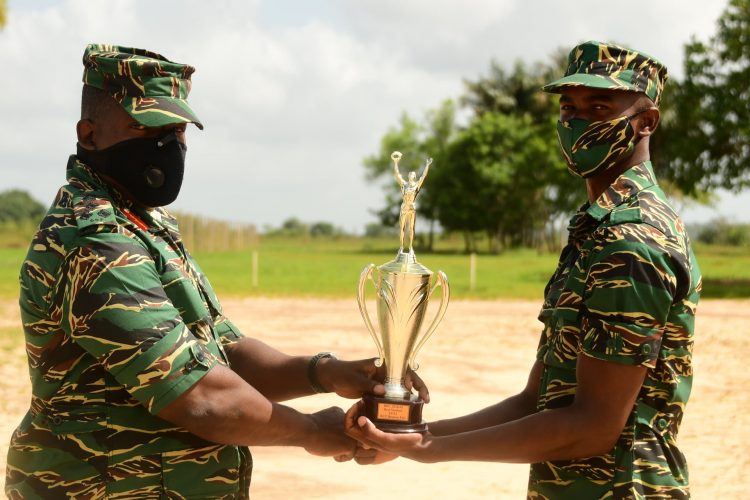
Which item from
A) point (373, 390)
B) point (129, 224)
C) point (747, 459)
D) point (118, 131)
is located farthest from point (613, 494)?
point (747, 459)

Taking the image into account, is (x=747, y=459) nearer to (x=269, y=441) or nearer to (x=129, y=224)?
(x=269, y=441)

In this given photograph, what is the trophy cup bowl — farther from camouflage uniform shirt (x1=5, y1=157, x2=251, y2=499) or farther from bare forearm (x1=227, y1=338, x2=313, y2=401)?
camouflage uniform shirt (x1=5, y1=157, x2=251, y2=499)

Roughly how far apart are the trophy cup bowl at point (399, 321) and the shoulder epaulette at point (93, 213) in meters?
1.13

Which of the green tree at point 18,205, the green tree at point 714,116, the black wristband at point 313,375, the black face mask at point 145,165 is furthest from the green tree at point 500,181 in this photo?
the black face mask at point 145,165

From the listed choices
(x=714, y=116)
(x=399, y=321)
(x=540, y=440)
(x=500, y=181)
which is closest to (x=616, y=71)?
(x=540, y=440)

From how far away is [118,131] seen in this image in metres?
3.41

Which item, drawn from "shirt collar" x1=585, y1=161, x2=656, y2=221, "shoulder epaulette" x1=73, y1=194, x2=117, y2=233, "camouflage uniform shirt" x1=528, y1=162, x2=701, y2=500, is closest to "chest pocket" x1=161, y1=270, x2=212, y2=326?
"shoulder epaulette" x1=73, y1=194, x2=117, y2=233

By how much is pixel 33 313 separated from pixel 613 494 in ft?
7.18

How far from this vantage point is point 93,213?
318 cm

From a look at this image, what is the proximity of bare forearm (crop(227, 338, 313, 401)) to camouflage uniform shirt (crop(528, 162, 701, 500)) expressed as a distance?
1499mm

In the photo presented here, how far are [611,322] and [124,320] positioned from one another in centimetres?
166

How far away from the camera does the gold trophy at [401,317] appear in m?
3.83

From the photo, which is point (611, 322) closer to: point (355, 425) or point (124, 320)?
point (355, 425)

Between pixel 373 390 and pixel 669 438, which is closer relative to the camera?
pixel 669 438
